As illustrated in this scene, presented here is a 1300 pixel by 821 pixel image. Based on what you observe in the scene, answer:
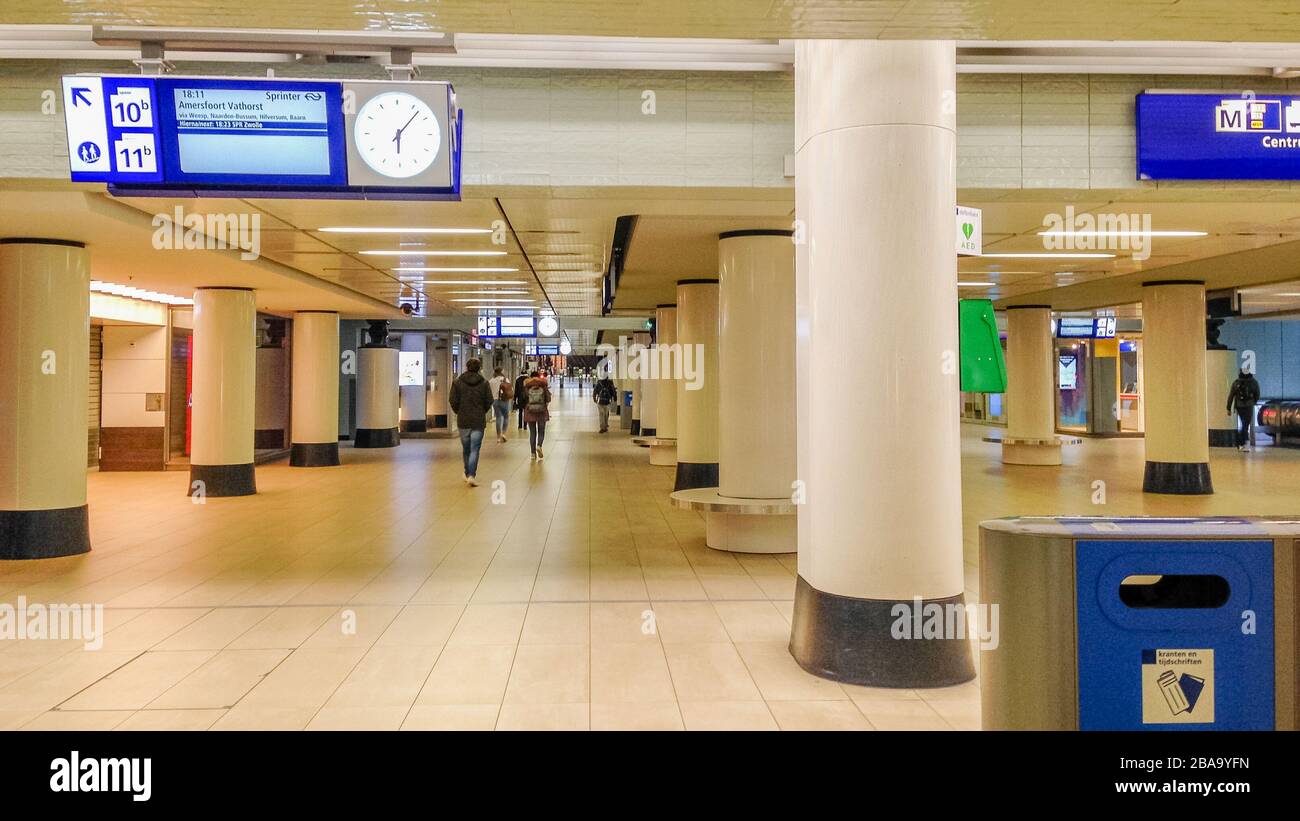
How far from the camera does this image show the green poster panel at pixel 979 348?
482 centimetres

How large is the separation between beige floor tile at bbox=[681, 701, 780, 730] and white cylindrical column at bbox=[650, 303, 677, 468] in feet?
41.1

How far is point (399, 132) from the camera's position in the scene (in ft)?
18.0

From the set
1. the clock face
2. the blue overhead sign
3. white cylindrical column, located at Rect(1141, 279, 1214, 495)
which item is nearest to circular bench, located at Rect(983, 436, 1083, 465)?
white cylindrical column, located at Rect(1141, 279, 1214, 495)

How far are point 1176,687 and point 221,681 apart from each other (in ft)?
14.6

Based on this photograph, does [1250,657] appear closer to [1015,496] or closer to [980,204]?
[980,204]

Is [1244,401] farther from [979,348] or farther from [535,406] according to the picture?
[979,348]

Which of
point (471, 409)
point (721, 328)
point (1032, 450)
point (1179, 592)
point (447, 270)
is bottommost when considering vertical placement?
point (1032, 450)

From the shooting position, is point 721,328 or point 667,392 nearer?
point 721,328

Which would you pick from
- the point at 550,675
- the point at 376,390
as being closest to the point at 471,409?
the point at 376,390

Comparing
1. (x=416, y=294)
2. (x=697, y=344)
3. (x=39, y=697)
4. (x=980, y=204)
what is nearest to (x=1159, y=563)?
(x=39, y=697)

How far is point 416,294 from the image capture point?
54.2ft

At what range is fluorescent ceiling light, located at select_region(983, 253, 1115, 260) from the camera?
35.6 feet

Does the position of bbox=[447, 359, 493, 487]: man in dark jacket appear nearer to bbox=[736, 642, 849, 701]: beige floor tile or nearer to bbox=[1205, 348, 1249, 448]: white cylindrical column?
bbox=[736, 642, 849, 701]: beige floor tile

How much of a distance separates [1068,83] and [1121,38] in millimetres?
3150
